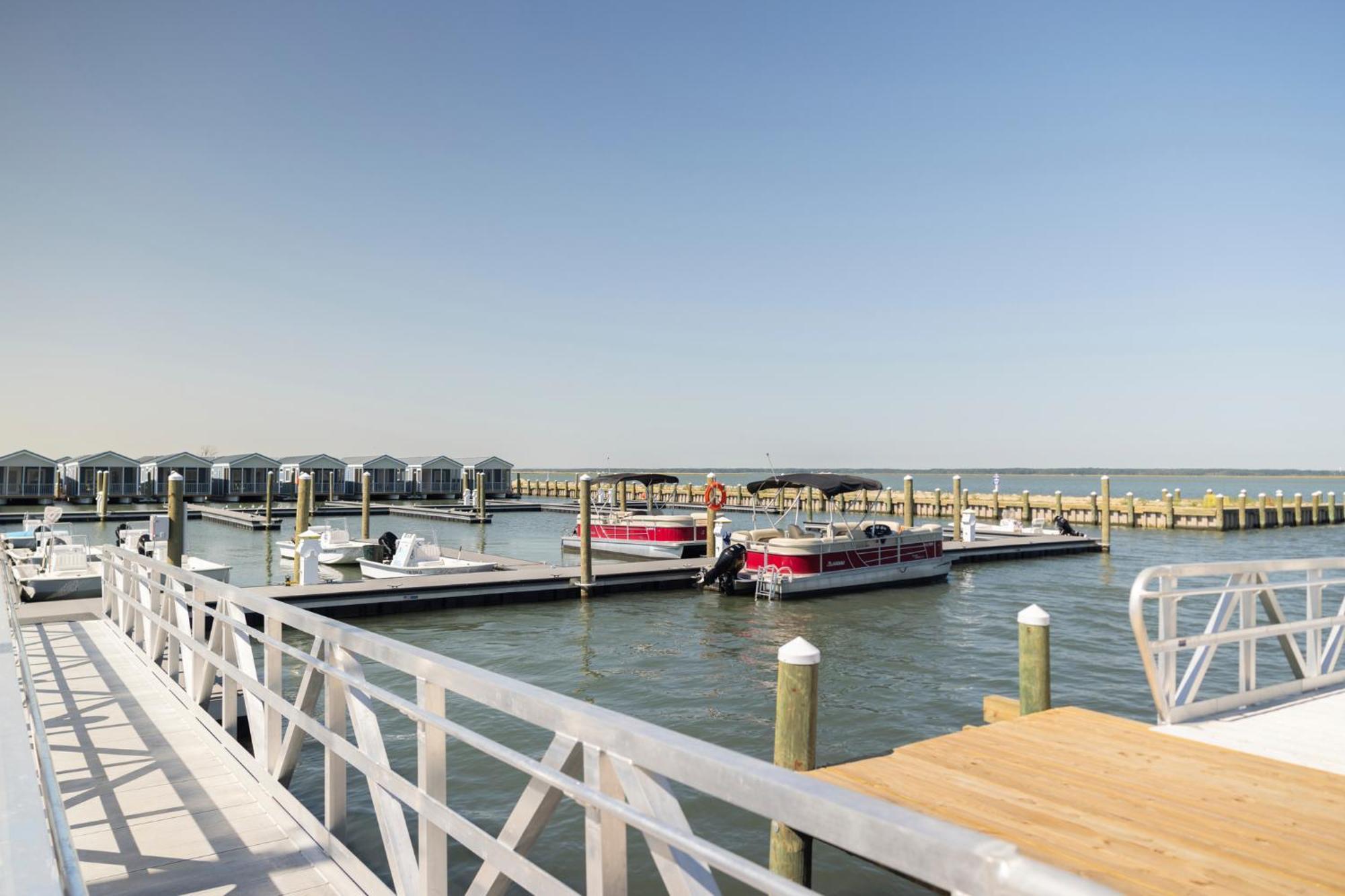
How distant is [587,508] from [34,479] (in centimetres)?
5236

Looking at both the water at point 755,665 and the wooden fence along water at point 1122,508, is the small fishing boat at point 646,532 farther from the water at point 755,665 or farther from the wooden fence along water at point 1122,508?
the wooden fence along water at point 1122,508

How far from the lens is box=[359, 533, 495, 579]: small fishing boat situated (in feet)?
70.7

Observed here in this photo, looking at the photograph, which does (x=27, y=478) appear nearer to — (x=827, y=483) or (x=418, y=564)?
(x=418, y=564)

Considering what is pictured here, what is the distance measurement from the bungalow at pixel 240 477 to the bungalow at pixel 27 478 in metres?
9.29

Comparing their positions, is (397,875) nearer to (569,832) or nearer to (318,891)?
(318,891)

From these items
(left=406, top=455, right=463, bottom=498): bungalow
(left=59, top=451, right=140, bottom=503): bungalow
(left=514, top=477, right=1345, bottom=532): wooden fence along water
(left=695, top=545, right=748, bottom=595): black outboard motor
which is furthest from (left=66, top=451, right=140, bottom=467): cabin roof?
(left=695, top=545, right=748, bottom=595): black outboard motor

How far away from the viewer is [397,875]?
341 cm

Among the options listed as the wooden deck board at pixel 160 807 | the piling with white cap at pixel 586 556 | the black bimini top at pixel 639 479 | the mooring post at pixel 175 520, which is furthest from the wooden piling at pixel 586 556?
the wooden deck board at pixel 160 807

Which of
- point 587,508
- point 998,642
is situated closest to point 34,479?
point 587,508

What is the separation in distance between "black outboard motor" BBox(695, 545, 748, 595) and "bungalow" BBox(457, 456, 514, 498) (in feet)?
168

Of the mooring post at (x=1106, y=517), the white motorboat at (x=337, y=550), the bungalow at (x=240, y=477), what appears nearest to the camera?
the white motorboat at (x=337, y=550)

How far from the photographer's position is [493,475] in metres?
71.6

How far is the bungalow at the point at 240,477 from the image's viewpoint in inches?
2400

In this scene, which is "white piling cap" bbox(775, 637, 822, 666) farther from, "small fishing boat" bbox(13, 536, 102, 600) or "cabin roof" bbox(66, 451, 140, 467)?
"cabin roof" bbox(66, 451, 140, 467)
